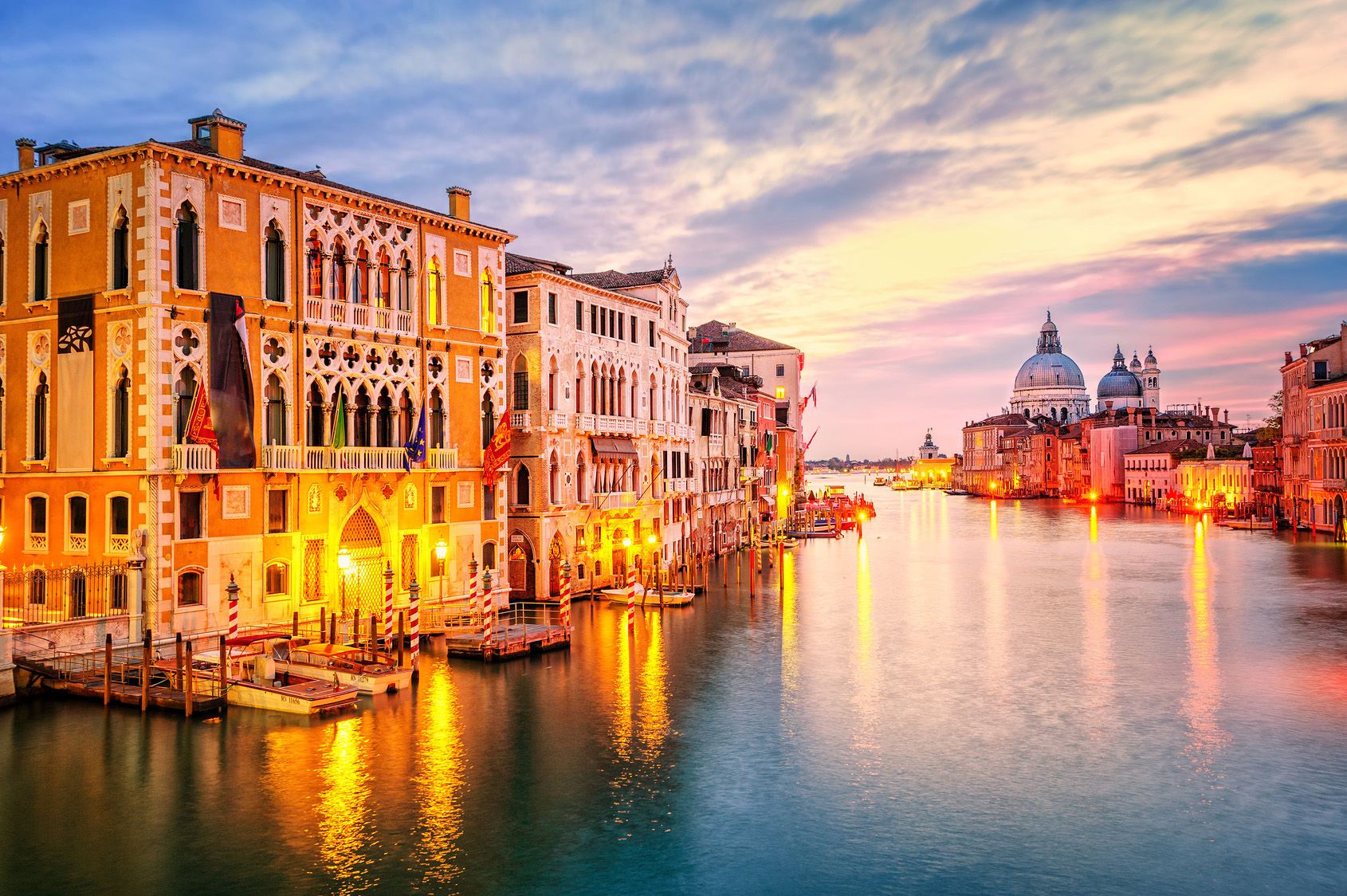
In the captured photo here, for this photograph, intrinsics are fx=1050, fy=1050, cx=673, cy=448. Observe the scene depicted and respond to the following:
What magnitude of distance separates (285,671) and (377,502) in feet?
22.5

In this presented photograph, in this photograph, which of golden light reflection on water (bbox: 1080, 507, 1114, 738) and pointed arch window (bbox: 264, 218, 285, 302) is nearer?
golden light reflection on water (bbox: 1080, 507, 1114, 738)

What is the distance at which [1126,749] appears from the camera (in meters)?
21.0

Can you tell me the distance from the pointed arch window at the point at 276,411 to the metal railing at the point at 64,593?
4853mm

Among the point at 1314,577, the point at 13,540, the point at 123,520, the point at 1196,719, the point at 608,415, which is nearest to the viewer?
the point at 1196,719

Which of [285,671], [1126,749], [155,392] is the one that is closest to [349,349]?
[155,392]

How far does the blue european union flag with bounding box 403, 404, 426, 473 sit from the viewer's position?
101 ft

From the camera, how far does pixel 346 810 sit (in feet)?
55.2

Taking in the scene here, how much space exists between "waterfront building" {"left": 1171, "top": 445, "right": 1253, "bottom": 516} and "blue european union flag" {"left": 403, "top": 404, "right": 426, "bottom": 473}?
308 ft

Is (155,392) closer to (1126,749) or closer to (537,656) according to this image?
(537,656)

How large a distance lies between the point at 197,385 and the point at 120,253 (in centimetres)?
374

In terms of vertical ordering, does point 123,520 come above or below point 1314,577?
above

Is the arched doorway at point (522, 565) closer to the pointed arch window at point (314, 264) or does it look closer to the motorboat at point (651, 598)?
the motorboat at point (651, 598)

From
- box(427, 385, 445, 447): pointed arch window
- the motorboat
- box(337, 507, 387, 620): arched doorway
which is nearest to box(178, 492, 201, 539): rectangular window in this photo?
box(337, 507, 387, 620): arched doorway

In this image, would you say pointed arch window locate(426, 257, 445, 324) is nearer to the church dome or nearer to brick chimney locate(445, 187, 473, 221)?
brick chimney locate(445, 187, 473, 221)
